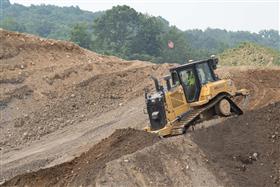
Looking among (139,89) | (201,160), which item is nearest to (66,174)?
(201,160)

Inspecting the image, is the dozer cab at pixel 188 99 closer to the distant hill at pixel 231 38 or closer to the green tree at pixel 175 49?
the green tree at pixel 175 49

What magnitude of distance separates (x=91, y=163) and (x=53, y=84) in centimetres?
1239

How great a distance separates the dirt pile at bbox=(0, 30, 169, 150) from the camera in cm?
2438

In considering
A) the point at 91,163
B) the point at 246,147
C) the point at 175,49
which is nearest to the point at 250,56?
the point at 246,147

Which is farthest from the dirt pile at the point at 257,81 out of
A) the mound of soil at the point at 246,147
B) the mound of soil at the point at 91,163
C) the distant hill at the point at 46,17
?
the distant hill at the point at 46,17

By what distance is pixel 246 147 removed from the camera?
48.7ft

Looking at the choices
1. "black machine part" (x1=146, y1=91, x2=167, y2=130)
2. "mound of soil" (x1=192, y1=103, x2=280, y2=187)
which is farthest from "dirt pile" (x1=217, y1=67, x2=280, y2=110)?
"mound of soil" (x1=192, y1=103, x2=280, y2=187)

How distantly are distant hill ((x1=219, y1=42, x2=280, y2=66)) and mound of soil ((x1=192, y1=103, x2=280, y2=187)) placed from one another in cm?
1810

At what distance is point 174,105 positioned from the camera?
17234 mm

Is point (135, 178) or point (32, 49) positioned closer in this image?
point (135, 178)

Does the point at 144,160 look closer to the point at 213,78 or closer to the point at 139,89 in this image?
the point at 213,78

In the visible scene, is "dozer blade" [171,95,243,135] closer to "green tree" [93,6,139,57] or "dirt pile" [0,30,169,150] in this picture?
"dirt pile" [0,30,169,150]

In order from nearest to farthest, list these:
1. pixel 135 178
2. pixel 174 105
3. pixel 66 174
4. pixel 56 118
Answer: pixel 135 178 → pixel 66 174 → pixel 174 105 → pixel 56 118

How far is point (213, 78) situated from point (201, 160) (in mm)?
4139
